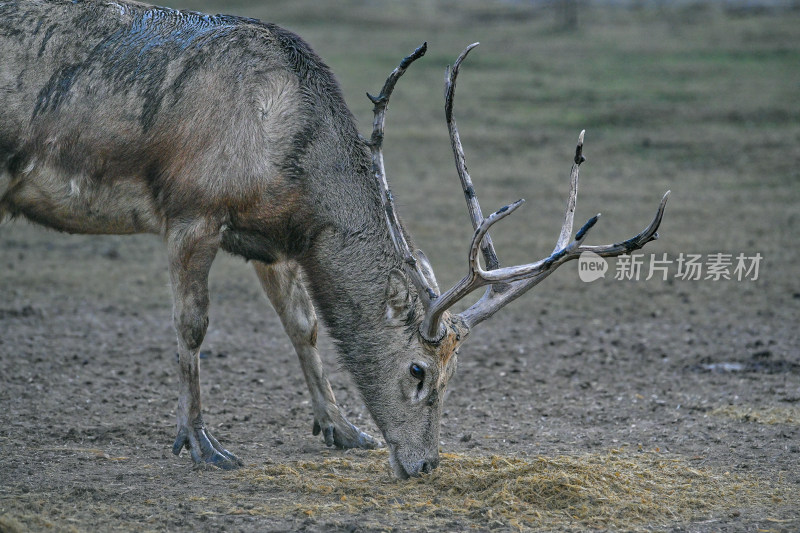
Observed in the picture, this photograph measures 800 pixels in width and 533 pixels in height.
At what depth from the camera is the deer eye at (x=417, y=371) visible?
18.9 feet

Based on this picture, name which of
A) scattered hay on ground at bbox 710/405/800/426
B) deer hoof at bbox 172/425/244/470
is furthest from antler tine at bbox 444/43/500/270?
scattered hay on ground at bbox 710/405/800/426

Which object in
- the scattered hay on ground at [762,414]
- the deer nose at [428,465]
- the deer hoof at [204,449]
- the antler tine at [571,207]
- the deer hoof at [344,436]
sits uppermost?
the antler tine at [571,207]

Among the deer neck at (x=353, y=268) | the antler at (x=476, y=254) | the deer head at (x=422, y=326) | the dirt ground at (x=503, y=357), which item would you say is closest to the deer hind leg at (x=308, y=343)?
the dirt ground at (x=503, y=357)

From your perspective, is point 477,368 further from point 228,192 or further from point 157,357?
point 228,192

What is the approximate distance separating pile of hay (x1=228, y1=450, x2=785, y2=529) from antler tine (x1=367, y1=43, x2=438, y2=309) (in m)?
1.03

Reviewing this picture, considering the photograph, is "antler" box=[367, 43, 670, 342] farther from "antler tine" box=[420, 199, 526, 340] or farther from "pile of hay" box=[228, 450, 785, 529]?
"pile of hay" box=[228, 450, 785, 529]

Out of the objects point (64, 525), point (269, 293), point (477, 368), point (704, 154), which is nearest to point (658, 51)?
point (704, 154)

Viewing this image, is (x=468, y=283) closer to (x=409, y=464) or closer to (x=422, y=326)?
(x=422, y=326)

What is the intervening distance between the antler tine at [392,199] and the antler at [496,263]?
4.8 inches

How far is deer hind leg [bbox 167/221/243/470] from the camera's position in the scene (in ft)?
19.6

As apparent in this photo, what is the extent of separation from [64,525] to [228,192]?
→ 1995mm

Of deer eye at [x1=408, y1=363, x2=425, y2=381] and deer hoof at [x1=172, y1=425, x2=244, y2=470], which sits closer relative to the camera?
deer eye at [x1=408, y1=363, x2=425, y2=381]

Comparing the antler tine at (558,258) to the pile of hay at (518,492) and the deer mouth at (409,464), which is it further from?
the pile of hay at (518,492)

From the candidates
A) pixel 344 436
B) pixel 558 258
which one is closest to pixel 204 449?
pixel 344 436
